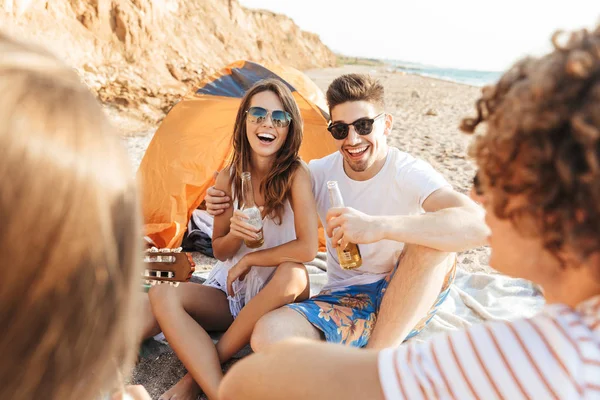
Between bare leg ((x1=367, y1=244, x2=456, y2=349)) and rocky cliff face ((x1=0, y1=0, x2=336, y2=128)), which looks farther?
rocky cliff face ((x1=0, y1=0, x2=336, y2=128))

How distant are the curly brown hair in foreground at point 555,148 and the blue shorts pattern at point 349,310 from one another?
4.97 feet

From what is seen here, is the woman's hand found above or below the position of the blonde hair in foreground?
below

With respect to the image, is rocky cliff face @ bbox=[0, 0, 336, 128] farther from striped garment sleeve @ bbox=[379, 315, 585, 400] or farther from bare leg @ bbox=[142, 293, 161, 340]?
striped garment sleeve @ bbox=[379, 315, 585, 400]

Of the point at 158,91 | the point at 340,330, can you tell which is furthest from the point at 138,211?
the point at 158,91

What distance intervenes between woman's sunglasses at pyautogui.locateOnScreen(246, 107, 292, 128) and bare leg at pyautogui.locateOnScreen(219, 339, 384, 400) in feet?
6.04

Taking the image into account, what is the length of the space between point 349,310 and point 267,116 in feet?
3.72

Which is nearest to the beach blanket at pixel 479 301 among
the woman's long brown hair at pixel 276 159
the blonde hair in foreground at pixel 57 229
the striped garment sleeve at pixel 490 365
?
→ the woman's long brown hair at pixel 276 159

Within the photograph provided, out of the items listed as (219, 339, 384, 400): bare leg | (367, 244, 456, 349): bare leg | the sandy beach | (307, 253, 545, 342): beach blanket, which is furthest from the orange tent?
(219, 339, 384, 400): bare leg

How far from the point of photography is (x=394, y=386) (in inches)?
33.0

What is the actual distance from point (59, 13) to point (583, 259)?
35.4ft

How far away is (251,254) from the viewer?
8.43 ft

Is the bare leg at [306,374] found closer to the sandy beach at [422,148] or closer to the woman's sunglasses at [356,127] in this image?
the sandy beach at [422,148]

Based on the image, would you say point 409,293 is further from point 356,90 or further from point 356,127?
point 356,90

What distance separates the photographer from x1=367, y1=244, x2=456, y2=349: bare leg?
225 centimetres
